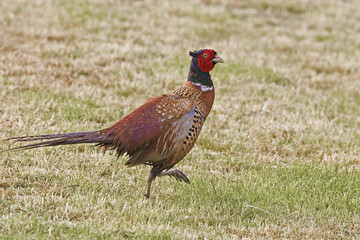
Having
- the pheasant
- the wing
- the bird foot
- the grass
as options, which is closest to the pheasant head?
the pheasant

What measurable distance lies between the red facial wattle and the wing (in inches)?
18.6

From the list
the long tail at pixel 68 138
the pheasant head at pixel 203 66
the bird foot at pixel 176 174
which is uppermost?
the pheasant head at pixel 203 66

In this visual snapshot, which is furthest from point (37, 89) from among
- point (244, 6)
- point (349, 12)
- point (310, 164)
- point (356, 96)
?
point (349, 12)

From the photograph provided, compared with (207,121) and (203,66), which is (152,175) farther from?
(207,121)

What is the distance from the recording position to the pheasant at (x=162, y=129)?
4.99 meters

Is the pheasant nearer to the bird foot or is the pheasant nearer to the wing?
the wing

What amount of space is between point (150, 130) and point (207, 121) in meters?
3.01

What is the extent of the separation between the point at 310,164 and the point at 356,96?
12.3ft

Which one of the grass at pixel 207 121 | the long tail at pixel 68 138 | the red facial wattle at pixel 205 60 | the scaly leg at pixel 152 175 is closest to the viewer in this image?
the long tail at pixel 68 138

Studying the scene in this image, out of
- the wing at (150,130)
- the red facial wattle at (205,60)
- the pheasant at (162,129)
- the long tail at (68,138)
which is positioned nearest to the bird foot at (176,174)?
the pheasant at (162,129)

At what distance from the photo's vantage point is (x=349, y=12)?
1543cm

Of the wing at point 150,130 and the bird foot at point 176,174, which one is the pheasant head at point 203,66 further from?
the bird foot at point 176,174

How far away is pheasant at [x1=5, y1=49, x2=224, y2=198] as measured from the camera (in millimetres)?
4988

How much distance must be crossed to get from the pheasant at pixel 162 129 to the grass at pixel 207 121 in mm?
469
